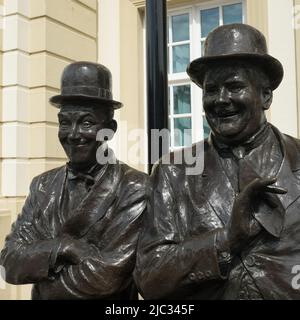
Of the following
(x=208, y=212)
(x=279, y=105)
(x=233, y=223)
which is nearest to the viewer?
(x=233, y=223)

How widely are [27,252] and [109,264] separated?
0.37 metres

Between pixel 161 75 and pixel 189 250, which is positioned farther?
pixel 161 75

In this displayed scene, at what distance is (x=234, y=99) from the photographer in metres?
1.68

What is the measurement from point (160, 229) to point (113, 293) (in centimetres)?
38

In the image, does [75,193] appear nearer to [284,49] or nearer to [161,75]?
[161,75]

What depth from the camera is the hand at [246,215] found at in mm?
1553

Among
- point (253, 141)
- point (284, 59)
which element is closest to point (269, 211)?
point (253, 141)

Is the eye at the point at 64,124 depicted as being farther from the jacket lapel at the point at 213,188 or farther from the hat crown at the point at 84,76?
the jacket lapel at the point at 213,188

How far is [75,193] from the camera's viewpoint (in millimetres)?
2115

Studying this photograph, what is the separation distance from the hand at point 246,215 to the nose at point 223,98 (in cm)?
32

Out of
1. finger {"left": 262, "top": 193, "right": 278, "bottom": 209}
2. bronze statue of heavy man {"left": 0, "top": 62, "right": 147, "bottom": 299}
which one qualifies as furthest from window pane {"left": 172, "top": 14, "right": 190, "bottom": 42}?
finger {"left": 262, "top": 193, "right": 278, "bottom": 209}

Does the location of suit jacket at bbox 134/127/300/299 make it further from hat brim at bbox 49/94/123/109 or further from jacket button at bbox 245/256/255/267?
hat brim at bbox 49/94/123/109

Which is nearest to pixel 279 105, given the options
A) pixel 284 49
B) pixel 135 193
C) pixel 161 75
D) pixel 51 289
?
pixel 284 49

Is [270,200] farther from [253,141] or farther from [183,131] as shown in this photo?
[183,131]
